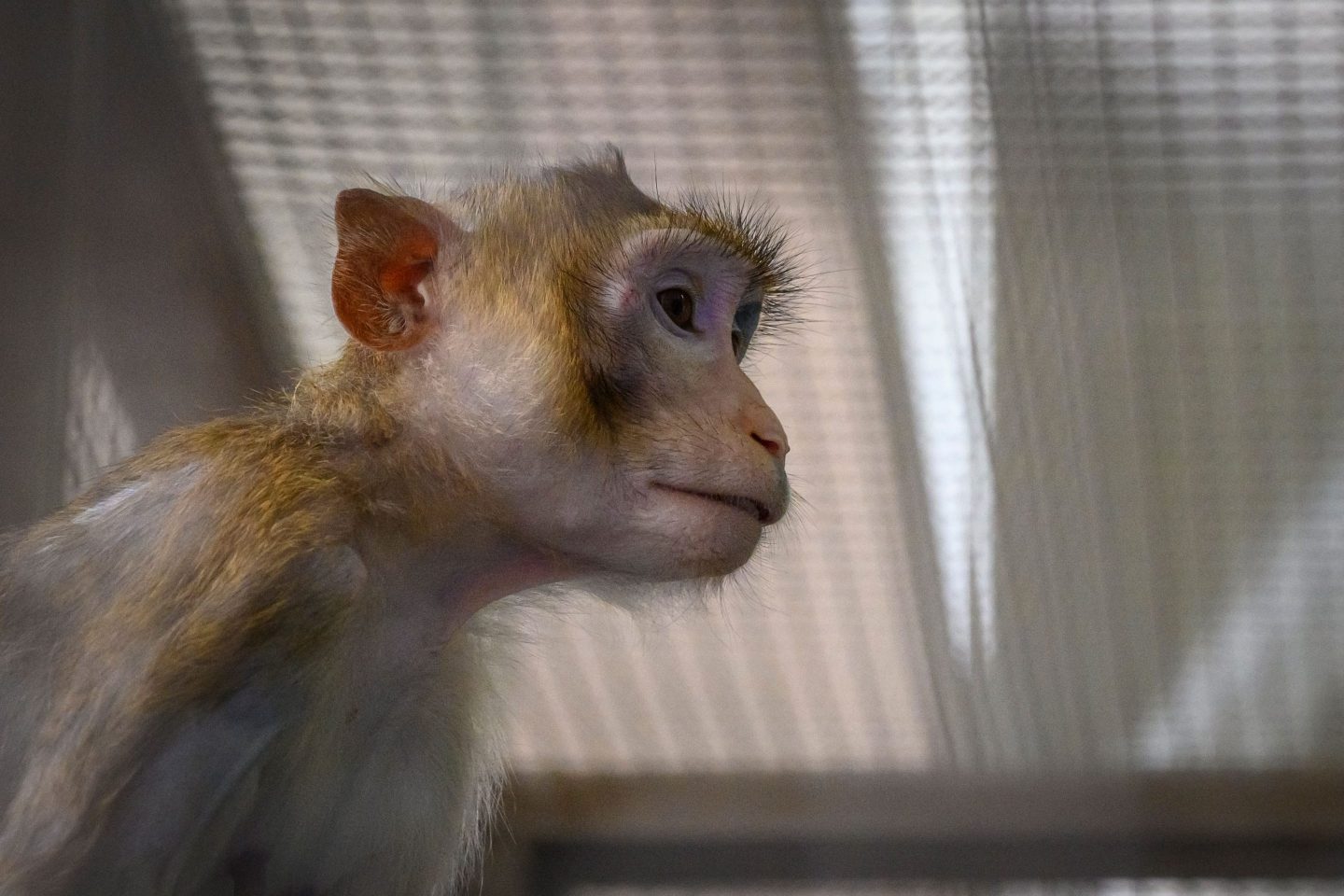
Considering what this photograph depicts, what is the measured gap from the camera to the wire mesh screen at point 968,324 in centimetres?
114

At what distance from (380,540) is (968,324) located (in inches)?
27.8

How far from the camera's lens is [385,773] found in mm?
998

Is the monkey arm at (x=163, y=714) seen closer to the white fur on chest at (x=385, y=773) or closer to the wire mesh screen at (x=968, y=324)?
the white fur on chest at (x=385, y=773)

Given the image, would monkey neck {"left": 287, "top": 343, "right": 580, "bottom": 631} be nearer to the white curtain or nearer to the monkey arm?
the monkey arm

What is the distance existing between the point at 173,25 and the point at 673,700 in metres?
0.95

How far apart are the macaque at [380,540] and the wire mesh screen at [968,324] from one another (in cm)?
15

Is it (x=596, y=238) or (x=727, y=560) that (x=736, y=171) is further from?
(x=727, y=560)

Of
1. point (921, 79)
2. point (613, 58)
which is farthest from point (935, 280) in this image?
point (613, 58)

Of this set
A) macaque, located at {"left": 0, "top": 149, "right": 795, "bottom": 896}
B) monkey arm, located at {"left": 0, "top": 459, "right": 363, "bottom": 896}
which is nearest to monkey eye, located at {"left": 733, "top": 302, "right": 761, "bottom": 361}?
macaque, located at {"left": 0, "top": 149, "right": 795, "bottom": 896}

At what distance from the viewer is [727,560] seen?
931mm

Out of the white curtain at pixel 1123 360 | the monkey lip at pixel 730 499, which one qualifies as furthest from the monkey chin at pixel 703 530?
the white curtain at pixel 1123 360

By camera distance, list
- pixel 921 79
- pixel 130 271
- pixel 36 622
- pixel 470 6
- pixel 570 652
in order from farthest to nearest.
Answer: pixel 570 652 → pixel 921 79 → pixel 470 6 → pixel 130 271 → pixel 36 622

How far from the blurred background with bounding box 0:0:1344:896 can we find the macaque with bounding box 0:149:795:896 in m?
0.12

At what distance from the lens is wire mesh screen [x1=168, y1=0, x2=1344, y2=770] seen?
114 cm
